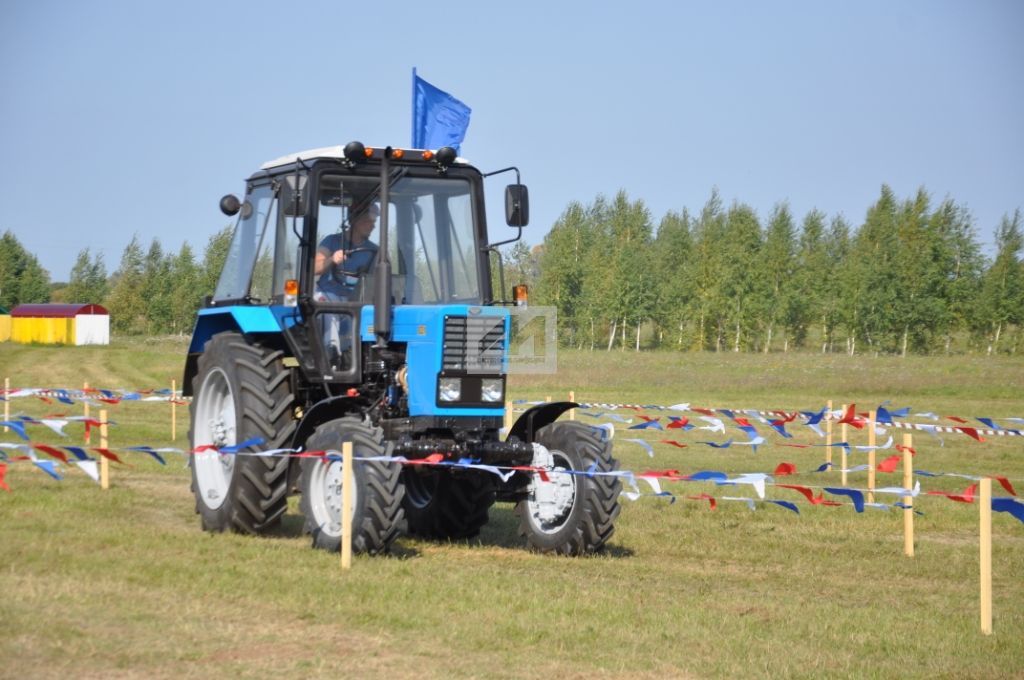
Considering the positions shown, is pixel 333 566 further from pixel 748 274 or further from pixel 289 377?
pixel 748 274

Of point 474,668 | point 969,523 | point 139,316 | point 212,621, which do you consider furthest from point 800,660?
point 139,316

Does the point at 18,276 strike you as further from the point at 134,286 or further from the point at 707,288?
the point at 707,288

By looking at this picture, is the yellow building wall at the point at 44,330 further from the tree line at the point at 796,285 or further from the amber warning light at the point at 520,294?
the amber warning light at the point at 520,294

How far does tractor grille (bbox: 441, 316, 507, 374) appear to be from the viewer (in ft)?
31.9

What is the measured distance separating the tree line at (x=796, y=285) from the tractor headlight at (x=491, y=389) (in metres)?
51.5

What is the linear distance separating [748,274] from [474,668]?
6732cm

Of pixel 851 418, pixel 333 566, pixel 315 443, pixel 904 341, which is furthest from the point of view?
pixel 904 341

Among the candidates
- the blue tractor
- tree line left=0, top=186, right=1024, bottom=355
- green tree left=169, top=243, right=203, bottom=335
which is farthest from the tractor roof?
green tree left=169, top=243, right=203, bottom=335

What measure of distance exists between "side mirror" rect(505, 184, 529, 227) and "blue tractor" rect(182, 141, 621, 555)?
1 cm

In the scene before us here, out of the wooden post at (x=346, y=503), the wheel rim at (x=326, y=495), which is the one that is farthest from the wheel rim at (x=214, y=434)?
the wooden post at (x=346, y=503)

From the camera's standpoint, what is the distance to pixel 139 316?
89375mm

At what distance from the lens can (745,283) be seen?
7250 centimetres

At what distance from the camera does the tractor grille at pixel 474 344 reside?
9.73 meters

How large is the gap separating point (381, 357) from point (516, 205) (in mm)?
1553
